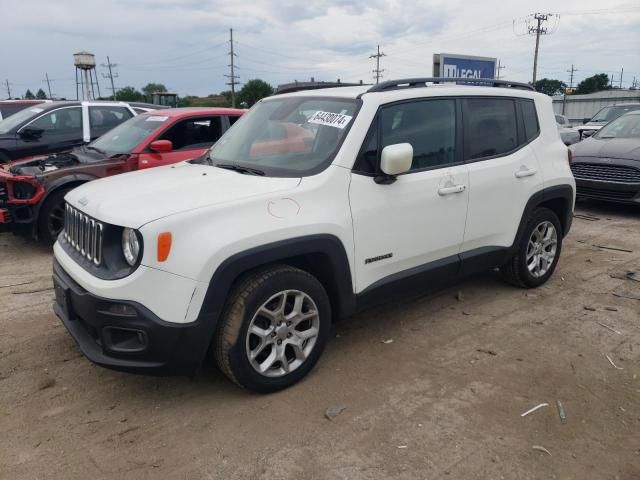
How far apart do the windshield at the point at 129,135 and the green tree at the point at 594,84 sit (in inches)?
3363

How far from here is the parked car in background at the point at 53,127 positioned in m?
7.87

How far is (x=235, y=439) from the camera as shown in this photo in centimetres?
286

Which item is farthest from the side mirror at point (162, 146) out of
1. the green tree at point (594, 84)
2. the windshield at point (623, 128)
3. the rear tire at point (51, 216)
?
the green tree at point (594, 84)

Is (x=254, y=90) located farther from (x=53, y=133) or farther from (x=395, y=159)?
(x=395, y=159)

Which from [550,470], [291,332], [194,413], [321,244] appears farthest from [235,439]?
[550,470]

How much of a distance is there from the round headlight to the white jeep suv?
0.04 feet

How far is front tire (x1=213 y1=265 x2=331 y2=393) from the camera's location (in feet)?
9.87

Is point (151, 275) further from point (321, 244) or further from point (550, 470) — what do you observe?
point (550, 470)

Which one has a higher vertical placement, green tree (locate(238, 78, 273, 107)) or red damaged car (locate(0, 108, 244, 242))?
green tree (locate(238, 78, 273, 107))

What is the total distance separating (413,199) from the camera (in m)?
3.72

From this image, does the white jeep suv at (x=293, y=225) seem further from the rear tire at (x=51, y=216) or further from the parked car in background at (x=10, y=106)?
the parked car in background at (x=10, y=106)

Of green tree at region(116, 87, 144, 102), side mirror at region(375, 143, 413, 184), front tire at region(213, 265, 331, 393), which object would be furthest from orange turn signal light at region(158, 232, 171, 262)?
green tree at region(116, 87, 144, 102)

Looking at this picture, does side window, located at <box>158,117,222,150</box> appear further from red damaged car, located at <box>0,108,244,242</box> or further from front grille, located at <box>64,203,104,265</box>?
front grille, located at <box>64,203,104,265</box>

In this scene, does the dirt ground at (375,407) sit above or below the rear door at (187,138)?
below
